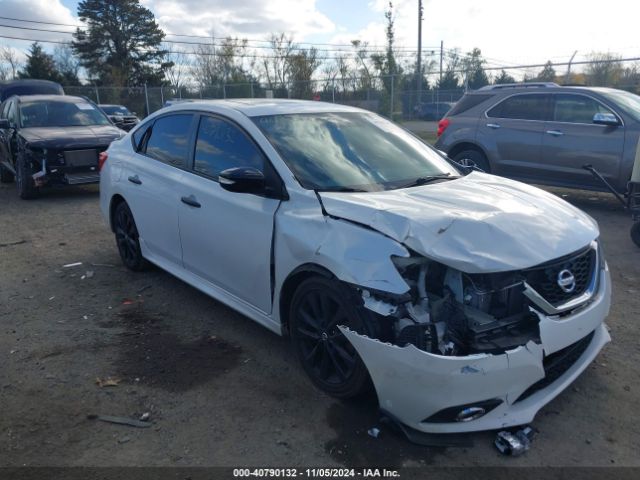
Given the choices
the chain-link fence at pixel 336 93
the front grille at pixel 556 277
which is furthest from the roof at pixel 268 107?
the chain-link fence at pixel 336 93

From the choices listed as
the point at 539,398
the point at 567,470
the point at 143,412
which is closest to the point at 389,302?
the point at 539,398

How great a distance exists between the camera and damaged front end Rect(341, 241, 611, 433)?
2.70 m

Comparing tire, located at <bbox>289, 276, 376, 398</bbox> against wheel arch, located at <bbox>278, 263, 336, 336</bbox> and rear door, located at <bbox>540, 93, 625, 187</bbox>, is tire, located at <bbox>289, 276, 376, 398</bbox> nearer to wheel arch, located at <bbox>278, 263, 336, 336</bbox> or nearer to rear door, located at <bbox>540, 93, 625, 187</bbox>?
wheel arch, located at <bbox>278, 263, 336, 336</bbox>

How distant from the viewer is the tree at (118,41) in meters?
51.3

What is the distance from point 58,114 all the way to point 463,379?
10431mm

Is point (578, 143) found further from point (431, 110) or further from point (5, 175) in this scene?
point (431, 110)

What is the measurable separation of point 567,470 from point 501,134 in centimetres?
703

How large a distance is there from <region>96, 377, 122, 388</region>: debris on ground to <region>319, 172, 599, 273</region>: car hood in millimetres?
1851

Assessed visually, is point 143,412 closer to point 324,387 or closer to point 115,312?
point 324,387

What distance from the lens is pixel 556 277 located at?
3039 millimetres

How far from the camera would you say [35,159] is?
9.52 meters

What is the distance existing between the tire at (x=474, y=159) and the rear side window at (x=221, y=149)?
5.88m

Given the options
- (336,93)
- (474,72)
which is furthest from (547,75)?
(336,93)

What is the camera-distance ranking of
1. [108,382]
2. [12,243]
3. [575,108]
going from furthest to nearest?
1. [575,108]
2. [12,243]
3. [108,382]
